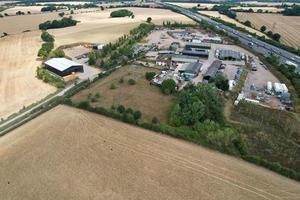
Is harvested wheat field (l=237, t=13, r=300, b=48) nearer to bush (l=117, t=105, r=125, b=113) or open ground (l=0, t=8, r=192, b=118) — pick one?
open ground (l=0, t=8, r=192, b=118)

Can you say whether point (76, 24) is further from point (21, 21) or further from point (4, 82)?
point (4, 82)

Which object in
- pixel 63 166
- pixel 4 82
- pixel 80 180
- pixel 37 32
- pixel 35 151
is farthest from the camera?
pixel 37 32

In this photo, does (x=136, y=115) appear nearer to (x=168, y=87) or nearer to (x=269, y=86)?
(x=168, y=87)

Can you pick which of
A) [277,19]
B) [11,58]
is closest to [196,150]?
[11,58]

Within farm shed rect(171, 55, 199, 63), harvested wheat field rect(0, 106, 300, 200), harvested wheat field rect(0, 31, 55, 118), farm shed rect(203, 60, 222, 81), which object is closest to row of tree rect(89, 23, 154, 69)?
farm shed rect(171, 55, 199, 63)

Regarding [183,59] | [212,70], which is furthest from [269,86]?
[183,59]

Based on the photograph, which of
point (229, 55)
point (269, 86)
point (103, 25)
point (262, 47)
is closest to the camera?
point (269, 86)
